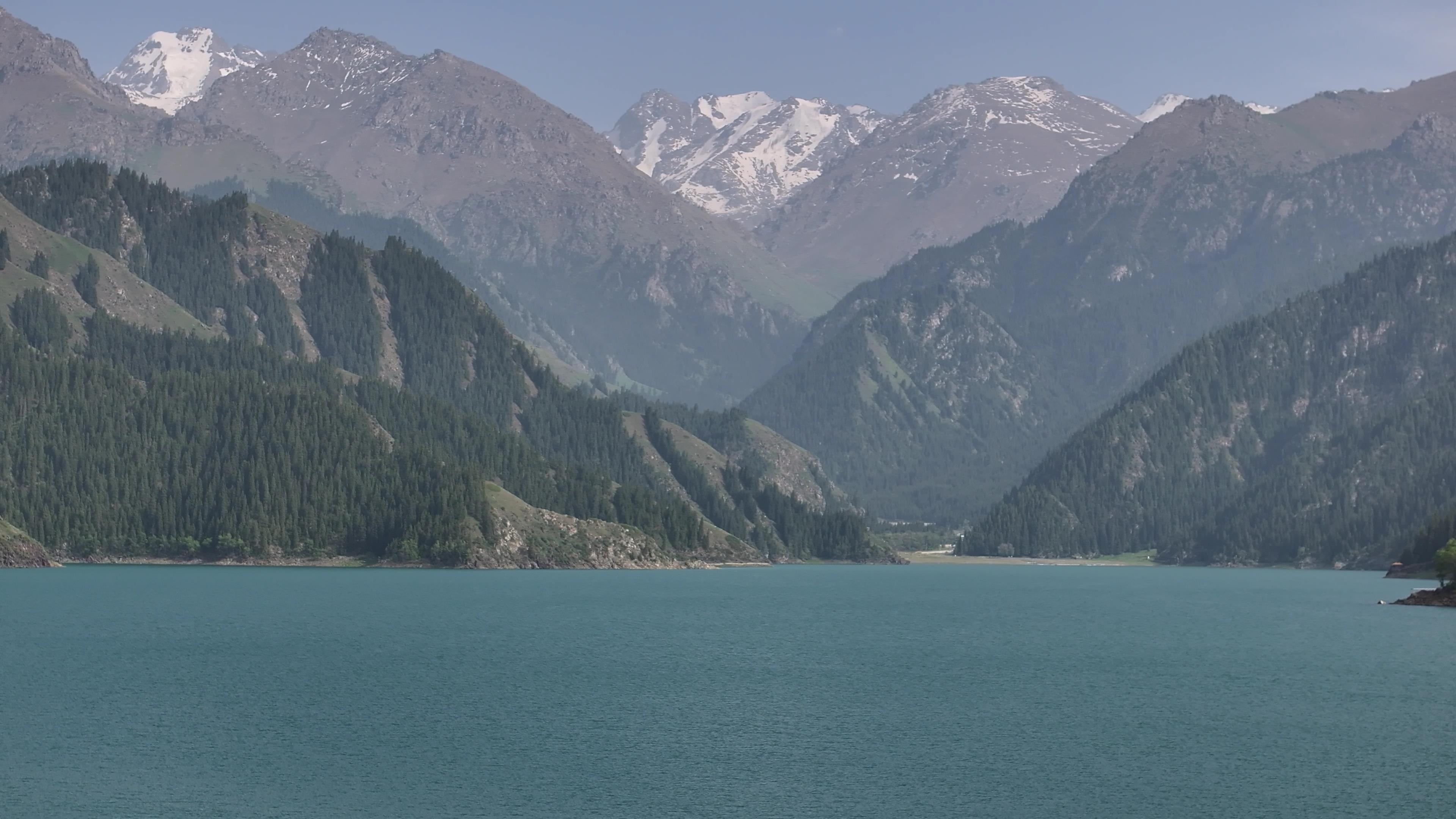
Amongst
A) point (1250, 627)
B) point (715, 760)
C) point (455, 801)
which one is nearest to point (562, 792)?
point (455, 801)

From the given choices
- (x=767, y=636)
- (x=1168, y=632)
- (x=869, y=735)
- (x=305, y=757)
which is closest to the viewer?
(x=305, y=757)

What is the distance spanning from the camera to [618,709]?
4813 inches

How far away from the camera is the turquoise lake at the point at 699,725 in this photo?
91938 millimetres

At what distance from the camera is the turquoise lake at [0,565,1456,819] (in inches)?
3620

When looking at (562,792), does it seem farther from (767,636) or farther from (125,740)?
(767,636)

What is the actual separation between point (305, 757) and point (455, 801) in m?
15.2

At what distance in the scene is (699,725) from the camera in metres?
116

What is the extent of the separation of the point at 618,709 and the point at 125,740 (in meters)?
34.2

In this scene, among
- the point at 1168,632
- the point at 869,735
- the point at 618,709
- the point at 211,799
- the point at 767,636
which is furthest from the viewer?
the point at 1168,632

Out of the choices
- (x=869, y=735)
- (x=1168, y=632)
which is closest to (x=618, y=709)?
(x=869, y=735)

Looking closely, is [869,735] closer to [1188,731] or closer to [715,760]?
[715,760]

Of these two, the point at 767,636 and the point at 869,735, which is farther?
the point at 767,636

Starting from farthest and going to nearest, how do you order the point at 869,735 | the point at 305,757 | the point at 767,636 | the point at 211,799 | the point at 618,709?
1. the point at 767,636
2. the point at 618,709
3. the point at 869,735
4. the point at 305,757
5. the point at 211,799

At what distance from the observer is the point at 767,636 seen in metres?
180
